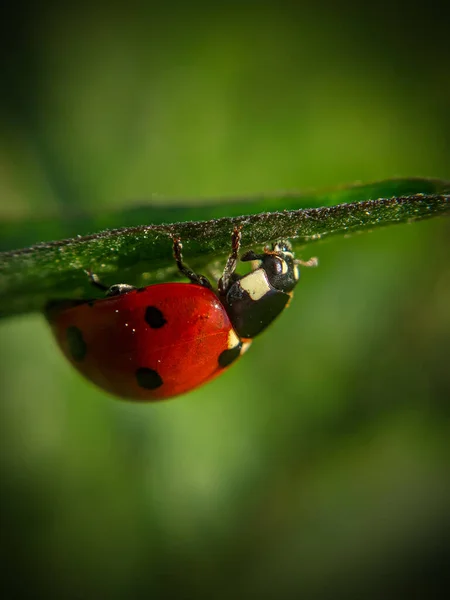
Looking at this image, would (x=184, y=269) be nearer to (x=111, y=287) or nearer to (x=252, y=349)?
(x=111, y=287)

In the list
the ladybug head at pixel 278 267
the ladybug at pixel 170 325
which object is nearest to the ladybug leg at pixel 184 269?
the ladybug at pixel 170 325

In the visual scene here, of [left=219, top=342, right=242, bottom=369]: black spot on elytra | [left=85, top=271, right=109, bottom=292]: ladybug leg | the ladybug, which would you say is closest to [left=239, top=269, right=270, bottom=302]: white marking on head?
the ladybug

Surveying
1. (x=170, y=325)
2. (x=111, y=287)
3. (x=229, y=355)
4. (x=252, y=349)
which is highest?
(x=111, y=287)

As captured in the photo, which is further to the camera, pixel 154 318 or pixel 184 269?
pixel 154 318

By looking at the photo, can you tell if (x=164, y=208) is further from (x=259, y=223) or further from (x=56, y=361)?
(x=56, y=361)

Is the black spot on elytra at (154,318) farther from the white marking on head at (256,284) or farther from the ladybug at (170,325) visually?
the white marking on head at (256,284)

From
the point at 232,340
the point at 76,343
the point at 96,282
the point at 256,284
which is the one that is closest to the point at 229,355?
the point at 232,340

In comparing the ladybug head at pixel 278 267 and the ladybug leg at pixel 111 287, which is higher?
the ladybug leg at pixel 111 287

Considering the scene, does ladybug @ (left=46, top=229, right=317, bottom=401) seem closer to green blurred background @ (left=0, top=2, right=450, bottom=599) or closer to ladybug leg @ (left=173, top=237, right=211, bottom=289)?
ladybug leg @ (left=173, top=237, right=211, bottom=289)
